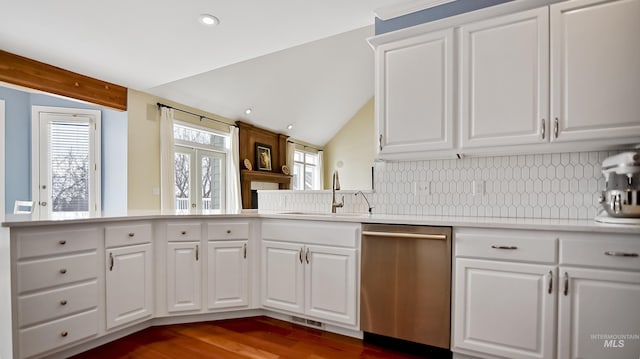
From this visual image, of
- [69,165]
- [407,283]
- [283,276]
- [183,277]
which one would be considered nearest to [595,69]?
[407,283]

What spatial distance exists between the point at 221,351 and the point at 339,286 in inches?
34.6

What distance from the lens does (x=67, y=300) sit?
2.03m

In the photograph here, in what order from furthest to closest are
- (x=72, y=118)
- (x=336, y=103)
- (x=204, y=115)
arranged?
(x=336, y=103) < (x=204, y=115) < (x=72, y=118)

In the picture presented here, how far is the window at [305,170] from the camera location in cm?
894

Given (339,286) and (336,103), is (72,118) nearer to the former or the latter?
(339,286)

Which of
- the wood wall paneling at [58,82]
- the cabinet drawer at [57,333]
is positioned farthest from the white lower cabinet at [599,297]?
the wood wall paneling at [58,82]

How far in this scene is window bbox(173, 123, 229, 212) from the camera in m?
5.53

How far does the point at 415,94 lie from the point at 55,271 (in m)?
2.58

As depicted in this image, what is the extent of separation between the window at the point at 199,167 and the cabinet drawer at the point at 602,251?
4.56m

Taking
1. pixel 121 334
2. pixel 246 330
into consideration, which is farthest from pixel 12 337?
pixel 246 330

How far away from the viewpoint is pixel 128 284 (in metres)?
2.35

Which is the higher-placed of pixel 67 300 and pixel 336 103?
pixel 336 103

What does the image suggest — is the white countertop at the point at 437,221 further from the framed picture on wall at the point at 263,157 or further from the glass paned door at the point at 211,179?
the framed picture on wall at the point at 263,157

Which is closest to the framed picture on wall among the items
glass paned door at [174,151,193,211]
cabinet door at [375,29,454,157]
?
glass paned door at [174,151,193,211]
